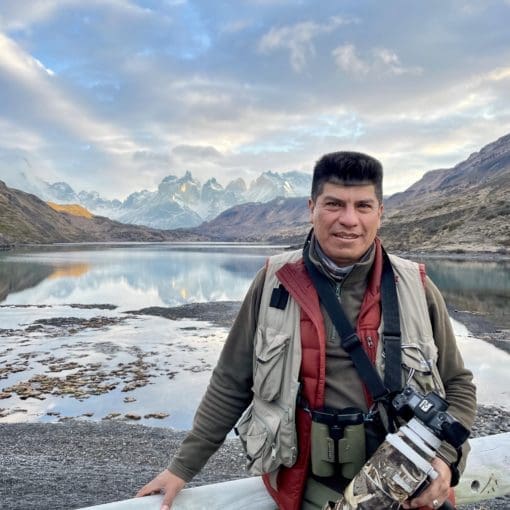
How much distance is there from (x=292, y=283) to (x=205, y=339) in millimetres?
26177

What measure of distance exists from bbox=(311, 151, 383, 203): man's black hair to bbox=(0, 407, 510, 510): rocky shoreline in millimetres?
6148

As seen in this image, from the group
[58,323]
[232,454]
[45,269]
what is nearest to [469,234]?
[45,269]

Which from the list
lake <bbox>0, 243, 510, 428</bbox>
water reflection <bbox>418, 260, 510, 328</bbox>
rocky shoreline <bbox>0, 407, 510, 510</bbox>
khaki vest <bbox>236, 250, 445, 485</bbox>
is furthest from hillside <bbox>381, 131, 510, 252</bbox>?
khaki vest <bbox>236, 250, 445, 485</bbox>

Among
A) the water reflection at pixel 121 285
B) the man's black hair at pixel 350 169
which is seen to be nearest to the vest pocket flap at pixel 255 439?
the man's black hair at pixel 350 169

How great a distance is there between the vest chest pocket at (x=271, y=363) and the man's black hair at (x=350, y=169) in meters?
1.01

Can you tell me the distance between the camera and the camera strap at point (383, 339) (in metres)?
2.62

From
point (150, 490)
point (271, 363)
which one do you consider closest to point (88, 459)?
point (150, 490)

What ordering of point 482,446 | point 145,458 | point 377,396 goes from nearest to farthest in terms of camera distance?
point 377,396 < point 482,446 < point 145,458

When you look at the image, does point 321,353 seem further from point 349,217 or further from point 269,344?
point 349,217

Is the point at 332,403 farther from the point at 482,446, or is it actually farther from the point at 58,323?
the point at 58,323

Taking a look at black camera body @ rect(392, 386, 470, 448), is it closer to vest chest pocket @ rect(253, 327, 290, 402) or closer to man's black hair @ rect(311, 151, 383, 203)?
vest chest pocket @ rect(253, 327, 290, 402)

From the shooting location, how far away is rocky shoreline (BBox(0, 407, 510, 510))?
8.15m

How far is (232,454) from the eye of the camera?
37.4 ft

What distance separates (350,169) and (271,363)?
1294 millimetres
